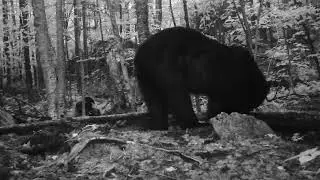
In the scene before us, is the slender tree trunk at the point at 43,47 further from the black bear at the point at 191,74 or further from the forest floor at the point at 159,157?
the forest floor at the point at 159,157

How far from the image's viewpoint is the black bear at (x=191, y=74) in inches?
246

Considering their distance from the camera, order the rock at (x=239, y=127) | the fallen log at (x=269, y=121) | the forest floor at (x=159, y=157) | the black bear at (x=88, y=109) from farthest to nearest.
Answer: the black bear at (x=88, y=109) < the fallen log at (x=269, y=121) < the rock at (x=239, y=127) < the forest floor at (x=159, y=157)

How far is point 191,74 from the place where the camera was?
20.9ft

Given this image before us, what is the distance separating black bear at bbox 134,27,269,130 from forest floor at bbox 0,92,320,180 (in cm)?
87

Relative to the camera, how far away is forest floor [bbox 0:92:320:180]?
389cm

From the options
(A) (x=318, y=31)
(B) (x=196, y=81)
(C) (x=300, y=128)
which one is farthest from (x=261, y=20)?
(C) (x=300, y=128)

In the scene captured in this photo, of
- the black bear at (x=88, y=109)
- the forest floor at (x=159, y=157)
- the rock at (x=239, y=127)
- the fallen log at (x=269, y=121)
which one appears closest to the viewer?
the forest floor at (x=159, y=157)

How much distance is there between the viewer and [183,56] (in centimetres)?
630

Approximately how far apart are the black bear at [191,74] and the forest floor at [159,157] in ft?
2.84

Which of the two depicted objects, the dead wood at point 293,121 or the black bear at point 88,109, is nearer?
the dead wood at point 293,121

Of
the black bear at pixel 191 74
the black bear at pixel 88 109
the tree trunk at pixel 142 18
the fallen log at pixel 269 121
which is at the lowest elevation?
the black bear at pixel 88 109

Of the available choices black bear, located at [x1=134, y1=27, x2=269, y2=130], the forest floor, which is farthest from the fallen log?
black bear, located at [x1=134, y1=27, x2=269, y2=130]

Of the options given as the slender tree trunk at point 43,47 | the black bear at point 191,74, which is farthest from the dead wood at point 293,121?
the slender tree trunk at point 43,47

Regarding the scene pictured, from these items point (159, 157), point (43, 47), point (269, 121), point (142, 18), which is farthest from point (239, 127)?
point (43, 47)
